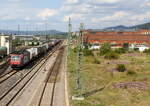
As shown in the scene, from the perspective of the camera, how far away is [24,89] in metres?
34.0

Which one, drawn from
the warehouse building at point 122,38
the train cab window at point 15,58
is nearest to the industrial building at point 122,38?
the warehouse building at point 122,38

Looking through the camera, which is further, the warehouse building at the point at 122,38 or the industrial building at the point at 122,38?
the warehouse building at the point at 122,38

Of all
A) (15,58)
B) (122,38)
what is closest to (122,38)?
(122,38)

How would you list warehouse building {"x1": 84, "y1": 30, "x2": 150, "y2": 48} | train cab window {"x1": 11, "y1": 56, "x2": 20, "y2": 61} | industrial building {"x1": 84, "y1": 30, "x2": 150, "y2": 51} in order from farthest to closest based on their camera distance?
warehouse building {"x1": 84, "y1": 30, "x2": 150, "y2": 48}, industrial building {"x1": 84, "y1": 30, "x2": 150, "y2": 51}, train cab window {"x1": 11, "y1": 56, "x2": 20, "y2": 61}

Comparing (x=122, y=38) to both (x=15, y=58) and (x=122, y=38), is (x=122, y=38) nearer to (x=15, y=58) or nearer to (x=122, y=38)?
(x=122, y=38)

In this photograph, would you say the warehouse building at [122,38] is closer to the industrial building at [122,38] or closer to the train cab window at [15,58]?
the industrial building at [122,38]

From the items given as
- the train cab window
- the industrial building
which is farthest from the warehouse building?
the train cab window

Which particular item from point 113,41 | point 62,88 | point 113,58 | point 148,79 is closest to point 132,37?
point 113,41

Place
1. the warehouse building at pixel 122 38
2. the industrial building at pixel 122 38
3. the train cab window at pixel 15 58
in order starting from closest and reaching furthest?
the train cab window at pixel 15 58, the industrial building at pixel 122 38, the warehouse building at pixel 122 38

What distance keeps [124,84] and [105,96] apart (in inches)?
305

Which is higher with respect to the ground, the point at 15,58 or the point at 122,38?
the point at 122,38

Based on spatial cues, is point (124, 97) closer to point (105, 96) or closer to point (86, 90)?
point (105, 96)

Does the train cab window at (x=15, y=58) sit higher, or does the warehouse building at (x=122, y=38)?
the warehouse building at (x=122, y=38)

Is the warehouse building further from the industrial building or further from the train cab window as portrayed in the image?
the train cab window
